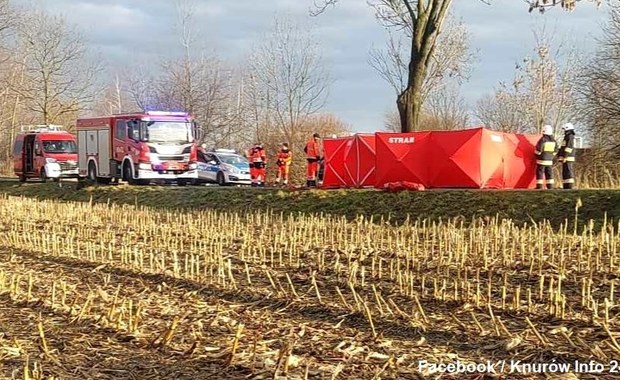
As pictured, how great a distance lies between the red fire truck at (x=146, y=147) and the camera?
28500mm

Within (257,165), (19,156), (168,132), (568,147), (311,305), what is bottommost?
(311,305)

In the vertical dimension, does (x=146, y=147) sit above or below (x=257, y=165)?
above

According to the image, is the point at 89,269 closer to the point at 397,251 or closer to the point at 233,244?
the point at 233,244

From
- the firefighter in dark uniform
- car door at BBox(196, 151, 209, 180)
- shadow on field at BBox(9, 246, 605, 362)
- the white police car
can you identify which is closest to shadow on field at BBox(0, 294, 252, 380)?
shadow on field at BBox(9, 246, 605, 362)

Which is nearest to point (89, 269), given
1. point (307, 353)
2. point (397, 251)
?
point (397, 251)

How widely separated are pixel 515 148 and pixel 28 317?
15.0 m

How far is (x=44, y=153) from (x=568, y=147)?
1004 inches

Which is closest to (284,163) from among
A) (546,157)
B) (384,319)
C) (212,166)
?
(212,166)

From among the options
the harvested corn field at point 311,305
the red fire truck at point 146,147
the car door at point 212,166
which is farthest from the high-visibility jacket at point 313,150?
the harvested corn field at point 311,305

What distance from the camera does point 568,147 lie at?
64.2 feet

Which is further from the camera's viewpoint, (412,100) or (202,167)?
(202,167)

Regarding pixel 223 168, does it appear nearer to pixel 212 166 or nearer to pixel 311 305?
pixel 212 166

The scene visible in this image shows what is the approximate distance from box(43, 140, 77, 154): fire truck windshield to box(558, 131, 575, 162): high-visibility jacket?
24.3 m

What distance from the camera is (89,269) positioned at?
452 inches
